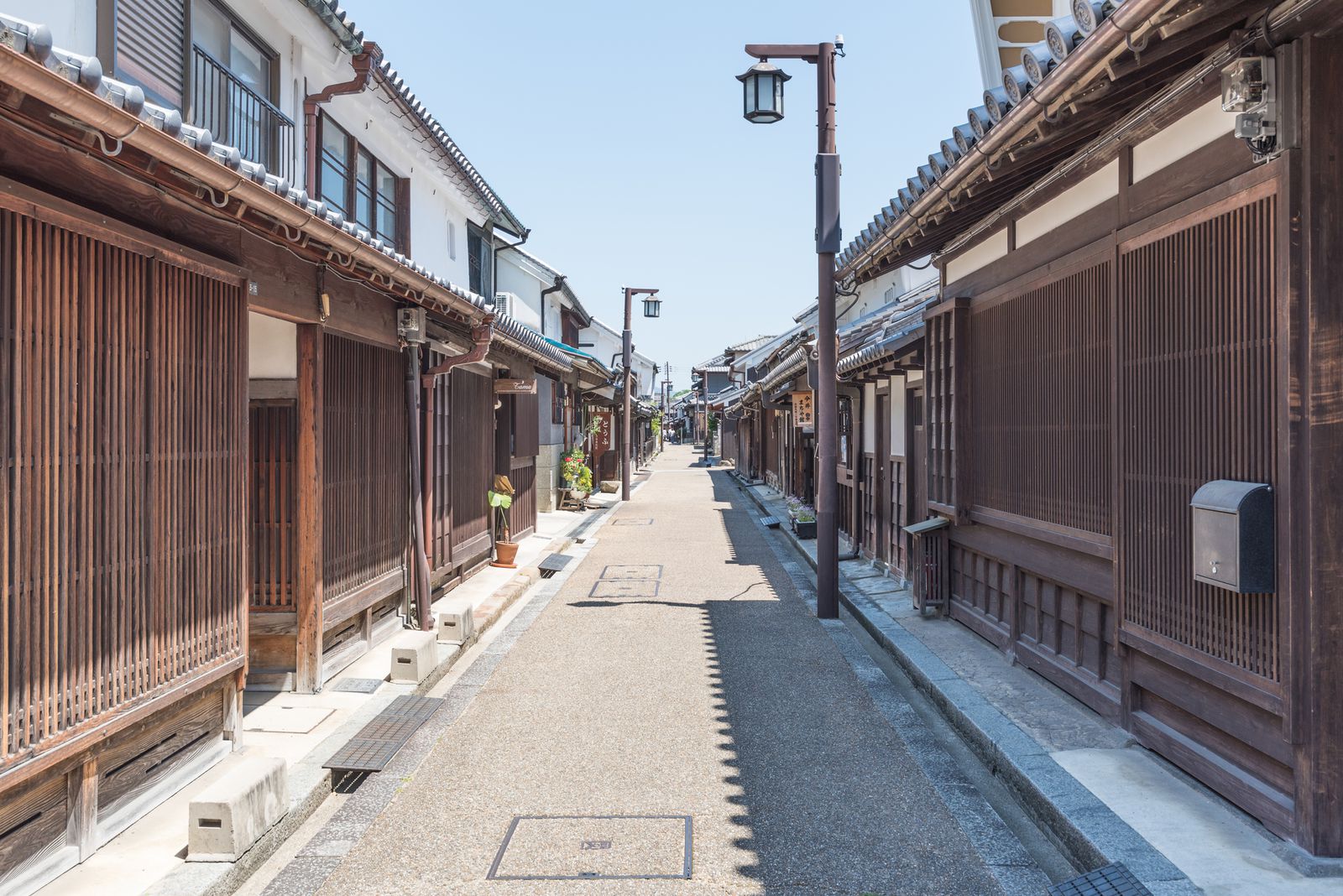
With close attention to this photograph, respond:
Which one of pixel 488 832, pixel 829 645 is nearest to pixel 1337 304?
pixel 488 832

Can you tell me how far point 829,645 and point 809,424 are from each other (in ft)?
44.1

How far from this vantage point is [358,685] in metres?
8.91

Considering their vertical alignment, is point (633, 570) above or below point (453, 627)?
below

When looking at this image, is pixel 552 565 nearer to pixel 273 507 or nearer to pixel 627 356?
pixel 273 507

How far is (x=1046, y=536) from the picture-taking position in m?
8.54

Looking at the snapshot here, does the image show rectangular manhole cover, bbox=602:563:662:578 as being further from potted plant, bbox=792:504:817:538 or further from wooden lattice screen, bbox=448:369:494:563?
potted plant, bbox=792:504:817:538

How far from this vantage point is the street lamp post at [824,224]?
12.4m

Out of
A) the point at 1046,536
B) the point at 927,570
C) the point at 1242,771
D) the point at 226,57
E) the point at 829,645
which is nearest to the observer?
the point at 1242,771

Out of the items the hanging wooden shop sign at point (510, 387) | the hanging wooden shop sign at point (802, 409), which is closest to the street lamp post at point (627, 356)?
the hanging wooden shop sign at point (802, 409)

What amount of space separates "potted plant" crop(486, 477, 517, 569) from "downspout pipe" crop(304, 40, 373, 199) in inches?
254

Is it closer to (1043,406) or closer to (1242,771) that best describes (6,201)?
(1242,771)

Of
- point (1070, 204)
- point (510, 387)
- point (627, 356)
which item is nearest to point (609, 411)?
point (627, 356)

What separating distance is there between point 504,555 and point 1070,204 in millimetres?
12061

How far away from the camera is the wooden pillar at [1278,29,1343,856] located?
4.71 m
